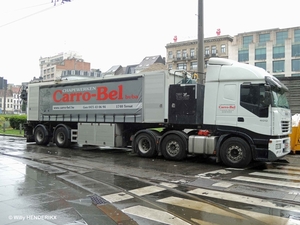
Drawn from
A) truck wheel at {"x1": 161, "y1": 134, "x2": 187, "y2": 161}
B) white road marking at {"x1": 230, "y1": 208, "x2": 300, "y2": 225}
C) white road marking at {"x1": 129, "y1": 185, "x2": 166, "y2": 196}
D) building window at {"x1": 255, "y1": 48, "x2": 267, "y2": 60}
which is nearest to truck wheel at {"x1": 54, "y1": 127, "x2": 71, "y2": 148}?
truck wheel at {"x1": 161, "y1": 134, "x2": 187, "y2": 161}

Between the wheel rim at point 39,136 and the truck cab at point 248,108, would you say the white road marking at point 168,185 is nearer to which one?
the truck cab at point 248,108

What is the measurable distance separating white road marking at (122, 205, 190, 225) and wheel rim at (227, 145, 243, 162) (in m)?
Result: 5.49

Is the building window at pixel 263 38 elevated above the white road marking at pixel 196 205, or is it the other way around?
the building window at pixel 263 38

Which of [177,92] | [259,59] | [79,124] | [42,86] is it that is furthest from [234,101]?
[259,59]

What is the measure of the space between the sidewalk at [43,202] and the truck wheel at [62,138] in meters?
7.42

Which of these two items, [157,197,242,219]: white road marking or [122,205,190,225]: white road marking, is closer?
[122,205,190,225]: white road marking

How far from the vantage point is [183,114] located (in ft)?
38.2

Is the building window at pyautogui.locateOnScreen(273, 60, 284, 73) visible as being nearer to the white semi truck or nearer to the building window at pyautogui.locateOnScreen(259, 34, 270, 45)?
the building window at pyautogui.locateOnScreen(259, 34, 270, 45)

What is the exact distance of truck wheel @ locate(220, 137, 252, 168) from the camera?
1017 centimetres

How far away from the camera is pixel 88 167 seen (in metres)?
10.3

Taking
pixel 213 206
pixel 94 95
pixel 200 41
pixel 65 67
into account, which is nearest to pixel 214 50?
pixel 65 67

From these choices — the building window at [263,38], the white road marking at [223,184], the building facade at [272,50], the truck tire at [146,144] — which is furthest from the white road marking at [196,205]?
the building window at [263,38]

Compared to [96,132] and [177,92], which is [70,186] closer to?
[177,92]

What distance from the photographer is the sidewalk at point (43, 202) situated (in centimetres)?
482
